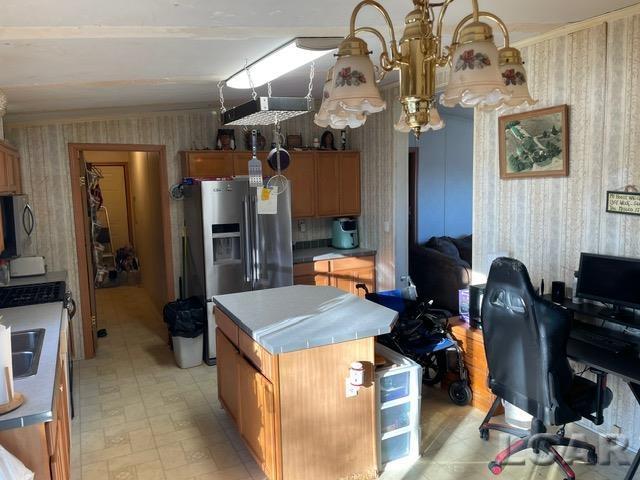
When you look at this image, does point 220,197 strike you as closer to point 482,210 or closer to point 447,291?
point 482,210

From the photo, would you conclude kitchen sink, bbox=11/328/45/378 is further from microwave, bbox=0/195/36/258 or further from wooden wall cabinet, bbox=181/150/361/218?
wooden wall cabinet, bbox=181/150/361/218

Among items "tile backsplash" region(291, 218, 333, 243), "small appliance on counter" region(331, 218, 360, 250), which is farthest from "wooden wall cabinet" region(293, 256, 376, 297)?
"tile backsplash" region(291, 218, 333, 243)

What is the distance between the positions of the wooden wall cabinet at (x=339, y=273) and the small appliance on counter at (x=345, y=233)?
27cm

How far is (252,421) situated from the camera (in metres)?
2.73

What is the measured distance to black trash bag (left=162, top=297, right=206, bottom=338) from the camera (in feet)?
14.2

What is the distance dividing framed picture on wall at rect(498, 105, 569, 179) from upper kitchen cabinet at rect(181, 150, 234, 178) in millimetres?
2629

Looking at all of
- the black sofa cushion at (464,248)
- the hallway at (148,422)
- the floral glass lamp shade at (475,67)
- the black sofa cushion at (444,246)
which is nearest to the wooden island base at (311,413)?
the hallway at (148,422)

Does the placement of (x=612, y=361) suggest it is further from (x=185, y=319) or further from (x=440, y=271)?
(x=185, y=319)

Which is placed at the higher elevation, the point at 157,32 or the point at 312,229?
the point at 157,32

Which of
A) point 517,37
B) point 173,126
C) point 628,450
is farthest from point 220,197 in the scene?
point 628,450

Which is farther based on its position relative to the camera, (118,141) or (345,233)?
(345,233)

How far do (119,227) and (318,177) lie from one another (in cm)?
510

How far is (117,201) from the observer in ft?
28.8

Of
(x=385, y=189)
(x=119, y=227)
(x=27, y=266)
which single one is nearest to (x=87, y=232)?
(x=27, y=266)
